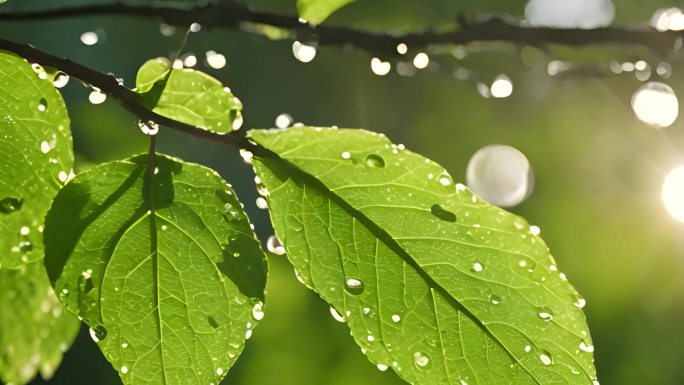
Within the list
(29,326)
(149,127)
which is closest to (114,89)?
(149,127)

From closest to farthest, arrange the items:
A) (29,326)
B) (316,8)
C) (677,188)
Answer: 1. (316,8)
2. (29,326)
3. (677,188)

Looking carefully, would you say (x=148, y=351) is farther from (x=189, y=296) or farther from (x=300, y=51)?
(x=300, y=51)

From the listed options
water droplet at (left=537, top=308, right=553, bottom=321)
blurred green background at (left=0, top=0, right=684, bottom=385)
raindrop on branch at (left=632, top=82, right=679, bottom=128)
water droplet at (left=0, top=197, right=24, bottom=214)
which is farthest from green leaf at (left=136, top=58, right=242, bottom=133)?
blurred green background at (left=0, top=0, right=684, bottom=385)

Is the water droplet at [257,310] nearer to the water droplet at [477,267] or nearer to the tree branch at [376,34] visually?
the water droplet at [477,267]

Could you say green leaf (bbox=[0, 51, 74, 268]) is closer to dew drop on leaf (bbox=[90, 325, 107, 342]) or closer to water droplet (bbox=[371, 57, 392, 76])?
dew drop on leaf (bbox=[90, 325, 107, 342])

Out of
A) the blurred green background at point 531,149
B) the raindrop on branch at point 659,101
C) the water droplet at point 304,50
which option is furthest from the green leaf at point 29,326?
the blurred green background at point 531,149

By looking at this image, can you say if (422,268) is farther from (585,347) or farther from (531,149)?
(531,149)

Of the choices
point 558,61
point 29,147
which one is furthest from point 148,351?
point 558,61
